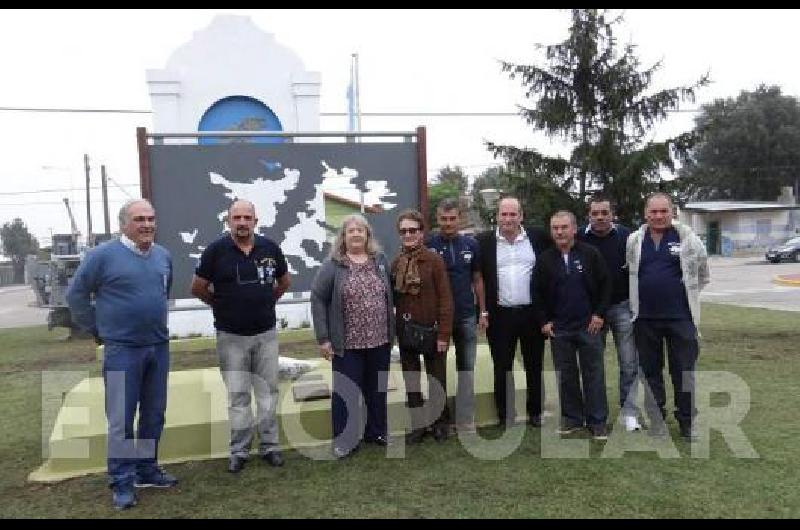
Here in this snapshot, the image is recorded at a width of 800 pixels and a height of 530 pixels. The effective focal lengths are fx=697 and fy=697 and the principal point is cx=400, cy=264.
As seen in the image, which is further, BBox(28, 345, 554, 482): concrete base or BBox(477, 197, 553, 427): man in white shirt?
BBox(477, 197, 553, 427): man in white shirt

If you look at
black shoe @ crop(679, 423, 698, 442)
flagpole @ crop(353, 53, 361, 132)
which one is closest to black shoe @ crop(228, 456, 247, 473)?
black shoe @ crop(679, 423, 698, 442)

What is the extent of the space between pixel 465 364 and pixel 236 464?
5.72 feet

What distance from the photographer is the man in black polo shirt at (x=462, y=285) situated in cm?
498

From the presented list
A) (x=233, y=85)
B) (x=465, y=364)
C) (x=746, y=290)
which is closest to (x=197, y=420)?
(x=465, y=364)

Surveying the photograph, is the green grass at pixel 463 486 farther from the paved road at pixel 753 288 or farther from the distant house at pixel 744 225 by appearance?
the distant house at pixel 744 225

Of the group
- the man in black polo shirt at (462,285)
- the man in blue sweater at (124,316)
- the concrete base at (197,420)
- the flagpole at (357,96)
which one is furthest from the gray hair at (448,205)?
the flagpole at (357,96)

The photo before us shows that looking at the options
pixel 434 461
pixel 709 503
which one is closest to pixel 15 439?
pixel 434 461

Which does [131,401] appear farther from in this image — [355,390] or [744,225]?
[744,225]

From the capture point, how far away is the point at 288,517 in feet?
12.4

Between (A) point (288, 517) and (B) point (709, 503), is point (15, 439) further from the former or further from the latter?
(B) point (709, 503)

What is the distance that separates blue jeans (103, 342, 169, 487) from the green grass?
0.24 metres

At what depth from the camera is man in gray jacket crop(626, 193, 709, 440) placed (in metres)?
4.77

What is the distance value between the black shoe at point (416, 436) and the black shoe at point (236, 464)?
1.19 metres

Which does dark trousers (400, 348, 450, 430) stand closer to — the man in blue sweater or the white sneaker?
the white sneaker
